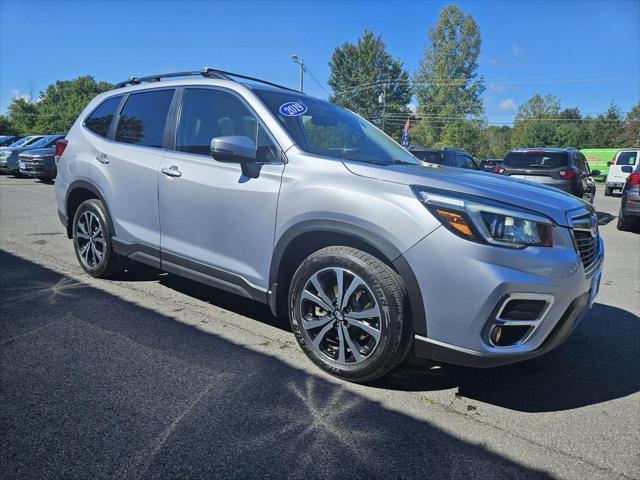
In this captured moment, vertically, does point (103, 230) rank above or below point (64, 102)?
below

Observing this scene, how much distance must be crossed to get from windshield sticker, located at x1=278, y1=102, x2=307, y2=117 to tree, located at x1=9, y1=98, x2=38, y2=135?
82231 millimetres

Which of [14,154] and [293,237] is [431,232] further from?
[14,154]

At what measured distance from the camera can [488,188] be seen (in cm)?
254

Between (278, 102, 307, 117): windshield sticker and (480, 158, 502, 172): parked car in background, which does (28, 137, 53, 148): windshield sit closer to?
(480, 158, 502, 172): parked car in background

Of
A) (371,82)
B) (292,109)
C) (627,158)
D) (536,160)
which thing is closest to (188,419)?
(292,109)

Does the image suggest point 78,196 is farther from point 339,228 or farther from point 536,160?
point 536,160

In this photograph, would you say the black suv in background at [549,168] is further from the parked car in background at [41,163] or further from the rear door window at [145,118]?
the parked car in background at [41,163]

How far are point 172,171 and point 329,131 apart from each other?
125cm

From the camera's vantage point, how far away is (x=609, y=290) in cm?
493

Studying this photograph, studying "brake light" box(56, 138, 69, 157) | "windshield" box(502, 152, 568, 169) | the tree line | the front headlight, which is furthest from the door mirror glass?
the tree line

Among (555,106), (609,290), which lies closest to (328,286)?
(609,290)

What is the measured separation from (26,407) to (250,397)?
1.14m

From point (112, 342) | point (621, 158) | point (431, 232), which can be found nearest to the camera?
point (431, 232)

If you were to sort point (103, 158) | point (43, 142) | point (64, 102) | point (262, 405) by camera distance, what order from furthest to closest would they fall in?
point (64, 102) → point (43, 142) → point (103, 158) → point (262, 405)
